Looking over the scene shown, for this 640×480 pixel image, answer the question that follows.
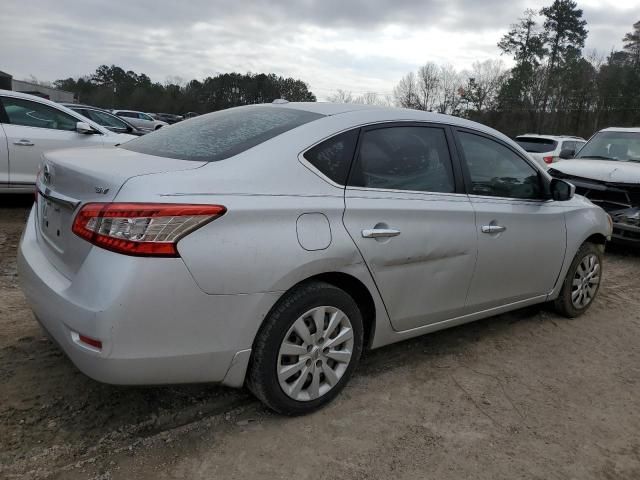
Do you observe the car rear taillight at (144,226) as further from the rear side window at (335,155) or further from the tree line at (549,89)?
the tree line at (549,89)

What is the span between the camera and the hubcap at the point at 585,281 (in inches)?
174

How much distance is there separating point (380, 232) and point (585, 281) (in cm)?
264

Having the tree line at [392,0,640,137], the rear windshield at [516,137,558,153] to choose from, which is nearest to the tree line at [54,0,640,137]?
the tree line at [392,0,640,137]

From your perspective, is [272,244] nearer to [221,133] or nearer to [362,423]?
[221,133]

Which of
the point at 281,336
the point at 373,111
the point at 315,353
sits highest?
the point at 373,111

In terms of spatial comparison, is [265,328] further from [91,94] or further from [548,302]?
[91,94]

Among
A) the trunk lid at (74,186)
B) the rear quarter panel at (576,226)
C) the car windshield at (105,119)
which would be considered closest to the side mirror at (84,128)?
the car windshield at (105,119)

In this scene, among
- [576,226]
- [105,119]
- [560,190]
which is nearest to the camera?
[560,190]

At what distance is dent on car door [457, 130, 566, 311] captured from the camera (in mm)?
3412

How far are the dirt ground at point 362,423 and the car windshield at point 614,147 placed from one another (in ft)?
17.2

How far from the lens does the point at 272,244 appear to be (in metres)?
2.35

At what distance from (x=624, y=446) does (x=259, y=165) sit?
236 cm

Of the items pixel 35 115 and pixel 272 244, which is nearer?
pixel 272 244

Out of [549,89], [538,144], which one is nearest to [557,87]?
[549,89]
